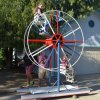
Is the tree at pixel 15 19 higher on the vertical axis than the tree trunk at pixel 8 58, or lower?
higher

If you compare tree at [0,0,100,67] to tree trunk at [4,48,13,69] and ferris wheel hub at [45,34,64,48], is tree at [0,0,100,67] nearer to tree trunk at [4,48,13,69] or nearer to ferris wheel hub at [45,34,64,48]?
ferris wheel hub at [45,34,64,48]

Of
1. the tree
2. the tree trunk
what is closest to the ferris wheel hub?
the tree

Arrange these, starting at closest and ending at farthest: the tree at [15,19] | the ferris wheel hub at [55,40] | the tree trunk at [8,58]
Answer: the ferris wheel hub at [55,40] < the tree at [15,19] < the tree trunk at [8,58]

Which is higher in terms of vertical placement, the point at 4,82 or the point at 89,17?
the point at 89,17

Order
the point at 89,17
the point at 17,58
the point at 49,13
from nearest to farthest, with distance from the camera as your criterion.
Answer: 1. the point at 49,13
2. the point at 89,17
3. the point at 17,58

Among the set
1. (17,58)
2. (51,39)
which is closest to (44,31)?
(51,39)

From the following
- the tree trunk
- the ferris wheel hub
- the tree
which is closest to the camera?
the ferris wheel hub

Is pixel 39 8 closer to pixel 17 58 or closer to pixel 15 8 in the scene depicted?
pixel 15 8

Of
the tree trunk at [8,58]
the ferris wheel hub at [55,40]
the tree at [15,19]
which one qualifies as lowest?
the tree trunk at [8,58]

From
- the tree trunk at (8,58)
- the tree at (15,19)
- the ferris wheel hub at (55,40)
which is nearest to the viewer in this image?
the ferris wheel hub at (55,40)

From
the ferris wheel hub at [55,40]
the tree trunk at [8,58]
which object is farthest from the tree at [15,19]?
the tree trunk at [8,58]

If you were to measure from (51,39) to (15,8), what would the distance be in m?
4.01

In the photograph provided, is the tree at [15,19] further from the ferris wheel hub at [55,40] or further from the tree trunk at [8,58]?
the tree trunk at [8,58]

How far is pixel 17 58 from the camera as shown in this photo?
1051 inches
